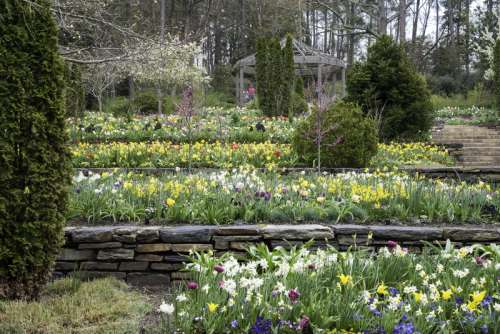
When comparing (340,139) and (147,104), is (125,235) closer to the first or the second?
(340,139)

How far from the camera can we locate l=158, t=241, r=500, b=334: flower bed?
2.56m

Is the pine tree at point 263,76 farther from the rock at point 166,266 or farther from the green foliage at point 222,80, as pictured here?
the rock at point 166,266

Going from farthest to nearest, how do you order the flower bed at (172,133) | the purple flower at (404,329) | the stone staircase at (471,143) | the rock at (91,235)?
the flower bed at (172,133)
the stone staircase at (471,143)
the rock at (91,235)
the purple flower at (404,329)

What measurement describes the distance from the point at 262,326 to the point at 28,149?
203 centimetres

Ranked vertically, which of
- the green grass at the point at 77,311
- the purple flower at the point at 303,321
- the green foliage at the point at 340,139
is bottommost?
the green grass at the point at 77,311

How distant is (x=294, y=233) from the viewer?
4.09m

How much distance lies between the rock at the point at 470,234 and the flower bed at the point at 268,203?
1.16 ft

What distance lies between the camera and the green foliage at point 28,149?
11.0ft

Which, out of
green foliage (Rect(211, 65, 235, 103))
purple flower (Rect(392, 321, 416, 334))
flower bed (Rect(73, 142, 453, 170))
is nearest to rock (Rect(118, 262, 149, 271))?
purple flower (Rect(392, 321, 416, 334))

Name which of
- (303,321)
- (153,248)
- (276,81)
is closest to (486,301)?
(303,321)

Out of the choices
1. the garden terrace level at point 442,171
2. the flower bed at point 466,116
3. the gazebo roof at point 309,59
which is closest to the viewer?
the garden terrace level at point 442,171

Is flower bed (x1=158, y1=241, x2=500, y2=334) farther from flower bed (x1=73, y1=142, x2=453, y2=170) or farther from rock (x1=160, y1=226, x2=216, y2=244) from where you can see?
flower bed (x1=73, y1=142, x2=453, y2=170)

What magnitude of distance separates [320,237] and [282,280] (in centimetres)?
124

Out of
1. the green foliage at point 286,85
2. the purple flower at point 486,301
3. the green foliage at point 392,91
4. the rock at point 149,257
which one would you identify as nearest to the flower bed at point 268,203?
the rock at point 149,257
